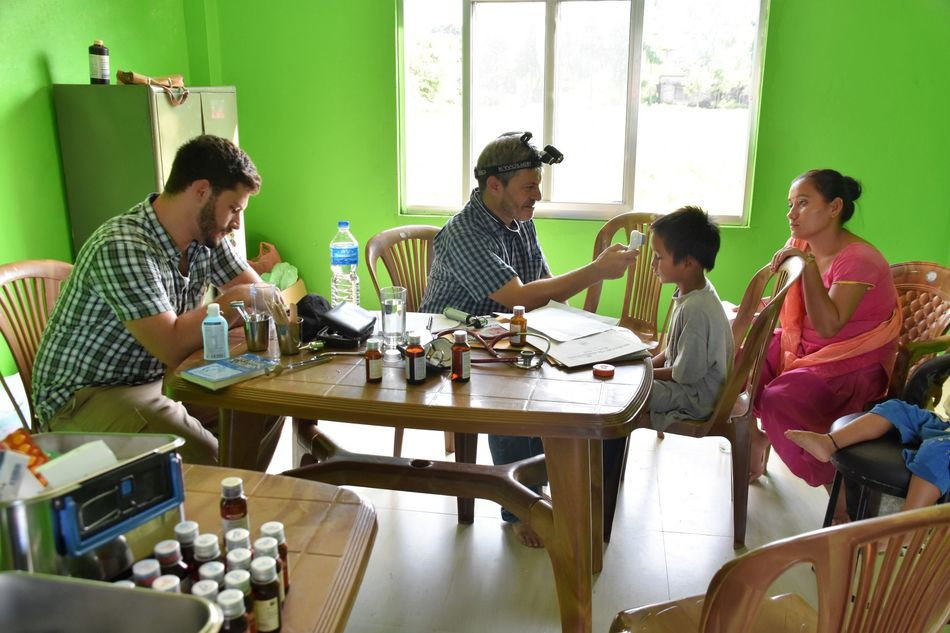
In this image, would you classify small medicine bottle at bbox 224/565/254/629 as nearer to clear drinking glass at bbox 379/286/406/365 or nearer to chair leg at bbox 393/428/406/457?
clear drinking glass at bbox 379/286/406/365

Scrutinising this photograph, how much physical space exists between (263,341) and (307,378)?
0.80 ft

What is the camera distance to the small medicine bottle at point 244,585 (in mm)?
788

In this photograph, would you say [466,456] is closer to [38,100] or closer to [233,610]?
[233,610]

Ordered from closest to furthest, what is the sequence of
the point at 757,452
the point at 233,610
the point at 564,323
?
the point at 233,610, the point at 564,323, the point at 757,452

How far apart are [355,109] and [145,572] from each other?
3.91 m

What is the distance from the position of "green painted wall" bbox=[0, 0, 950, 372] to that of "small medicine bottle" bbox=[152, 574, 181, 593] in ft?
10.4

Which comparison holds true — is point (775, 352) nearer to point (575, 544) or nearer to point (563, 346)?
point (563, 346)

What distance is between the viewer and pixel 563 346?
1.81 meters

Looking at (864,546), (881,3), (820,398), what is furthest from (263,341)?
(881,3)

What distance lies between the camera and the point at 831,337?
2.44m

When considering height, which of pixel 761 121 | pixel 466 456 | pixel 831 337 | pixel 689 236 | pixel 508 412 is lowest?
pixel 466 456

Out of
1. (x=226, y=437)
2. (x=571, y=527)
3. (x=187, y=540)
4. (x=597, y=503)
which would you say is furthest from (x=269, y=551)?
(x=597, y=503)

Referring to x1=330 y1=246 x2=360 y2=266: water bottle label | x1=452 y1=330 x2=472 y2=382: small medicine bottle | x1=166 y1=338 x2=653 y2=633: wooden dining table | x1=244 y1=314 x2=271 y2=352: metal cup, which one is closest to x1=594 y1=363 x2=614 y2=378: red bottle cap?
x1=166 y1=338 x2=653 y2=633: wooden dining table

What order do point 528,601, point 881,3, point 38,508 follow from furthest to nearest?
point 881,3 → point 528,601 → point 38,508
